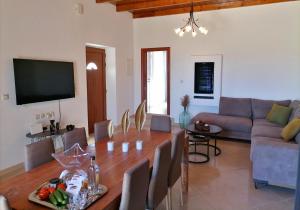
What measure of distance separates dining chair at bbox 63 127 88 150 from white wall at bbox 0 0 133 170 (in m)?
1.77

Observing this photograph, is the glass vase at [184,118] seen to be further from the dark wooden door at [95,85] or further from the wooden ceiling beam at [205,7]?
the wooden ceiling beam at [205,7]

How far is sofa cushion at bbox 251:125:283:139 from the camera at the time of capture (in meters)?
3.93

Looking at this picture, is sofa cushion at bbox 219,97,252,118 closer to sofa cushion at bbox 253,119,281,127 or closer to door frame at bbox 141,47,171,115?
sofa cushion at bbox 253,119,281,127

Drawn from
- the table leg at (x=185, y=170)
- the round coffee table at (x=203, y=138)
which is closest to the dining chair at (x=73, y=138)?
the table leg at (x=185, y=170)

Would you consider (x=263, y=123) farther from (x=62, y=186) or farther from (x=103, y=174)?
(x=62, y=186)

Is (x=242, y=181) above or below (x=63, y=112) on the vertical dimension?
below

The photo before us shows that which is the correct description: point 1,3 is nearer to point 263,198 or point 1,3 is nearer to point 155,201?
point 155,201

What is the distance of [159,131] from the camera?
3.27m

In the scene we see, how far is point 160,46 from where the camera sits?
679cm

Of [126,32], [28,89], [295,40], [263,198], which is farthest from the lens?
[126,32]

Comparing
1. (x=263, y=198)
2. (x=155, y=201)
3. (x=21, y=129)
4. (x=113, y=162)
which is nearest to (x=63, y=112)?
(x=21, y=129)

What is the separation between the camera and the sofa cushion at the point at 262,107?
5342 millimetres

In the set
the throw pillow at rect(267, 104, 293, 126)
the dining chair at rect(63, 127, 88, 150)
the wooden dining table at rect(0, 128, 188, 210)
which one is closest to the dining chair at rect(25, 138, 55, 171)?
the wooden dining table at rect(0, 128, 188, 210)

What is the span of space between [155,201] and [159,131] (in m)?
1.27
